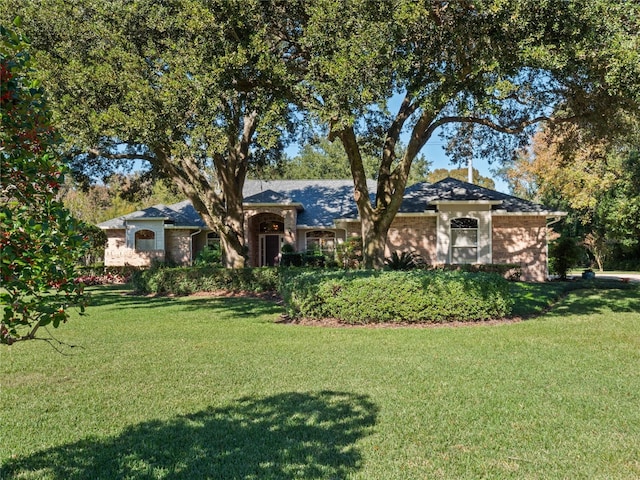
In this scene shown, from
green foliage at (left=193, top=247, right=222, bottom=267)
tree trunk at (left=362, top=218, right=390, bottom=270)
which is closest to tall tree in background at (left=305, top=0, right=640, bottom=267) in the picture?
tree trunk at (left=362, top=218, right=390, bottom=270)

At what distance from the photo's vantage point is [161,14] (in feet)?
34.6

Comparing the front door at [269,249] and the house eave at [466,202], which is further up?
the house eave at [466,202]

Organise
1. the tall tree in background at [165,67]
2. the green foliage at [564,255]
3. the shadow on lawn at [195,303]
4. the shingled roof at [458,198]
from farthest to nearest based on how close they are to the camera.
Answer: the green foliage at [564,255] < the shingled roof at [458,198] < the shadow on lawn at [195,303] < the tall tree in background at [165,67]

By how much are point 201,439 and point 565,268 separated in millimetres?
21240

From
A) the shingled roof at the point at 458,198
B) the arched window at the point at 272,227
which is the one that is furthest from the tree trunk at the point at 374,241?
the arched window at the point at 272,227

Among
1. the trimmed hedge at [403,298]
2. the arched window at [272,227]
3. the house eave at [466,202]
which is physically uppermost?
the house eave at [466,202]

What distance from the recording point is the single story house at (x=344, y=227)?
64.6 ft

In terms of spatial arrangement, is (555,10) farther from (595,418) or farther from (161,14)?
(161,14)

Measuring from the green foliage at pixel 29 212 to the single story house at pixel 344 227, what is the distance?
17.8m

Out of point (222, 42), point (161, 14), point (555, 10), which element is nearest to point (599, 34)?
point (555, 10)

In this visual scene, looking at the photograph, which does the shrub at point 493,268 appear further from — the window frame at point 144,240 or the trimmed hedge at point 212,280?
the window frame at point 144,240

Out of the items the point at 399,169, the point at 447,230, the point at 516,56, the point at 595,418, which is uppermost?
the point at 516,56

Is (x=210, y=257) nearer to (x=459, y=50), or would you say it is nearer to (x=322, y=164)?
(x=459, y=50)

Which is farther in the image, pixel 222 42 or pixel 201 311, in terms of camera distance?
pixel 201 311
